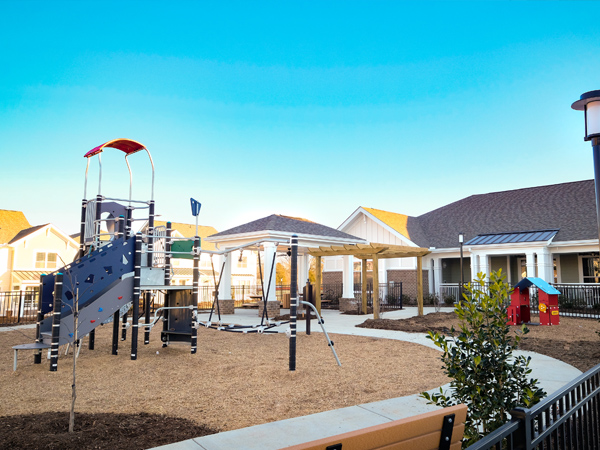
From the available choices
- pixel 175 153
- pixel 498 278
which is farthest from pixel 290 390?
pixel 175 153

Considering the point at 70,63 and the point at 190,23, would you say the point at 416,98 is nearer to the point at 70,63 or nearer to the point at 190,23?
the point at 190,23

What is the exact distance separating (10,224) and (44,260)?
411 centimetres

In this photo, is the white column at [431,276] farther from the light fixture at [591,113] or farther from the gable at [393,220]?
the light fixture at [591,113]

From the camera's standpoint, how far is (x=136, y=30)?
48.3 ft

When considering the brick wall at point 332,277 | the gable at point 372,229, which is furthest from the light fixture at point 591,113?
the brick wall at point 332,277

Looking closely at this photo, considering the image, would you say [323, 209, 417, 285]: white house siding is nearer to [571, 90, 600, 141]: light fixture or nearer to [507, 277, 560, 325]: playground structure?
[507, 277, 560, 325]: playground structure

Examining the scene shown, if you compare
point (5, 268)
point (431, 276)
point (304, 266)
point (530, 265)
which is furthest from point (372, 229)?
point (5, 268)

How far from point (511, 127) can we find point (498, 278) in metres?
18.0

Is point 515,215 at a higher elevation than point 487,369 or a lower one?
higher

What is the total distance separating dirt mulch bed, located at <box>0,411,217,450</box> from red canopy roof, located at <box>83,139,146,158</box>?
6969 millimetres

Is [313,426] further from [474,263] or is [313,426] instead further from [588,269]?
[588,269]

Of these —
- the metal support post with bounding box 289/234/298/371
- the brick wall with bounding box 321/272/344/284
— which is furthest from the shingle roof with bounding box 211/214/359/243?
the metal support post with bounding box 289/234/298/371

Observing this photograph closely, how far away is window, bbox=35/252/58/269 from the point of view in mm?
32406

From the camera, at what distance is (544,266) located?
22453 millimetres
